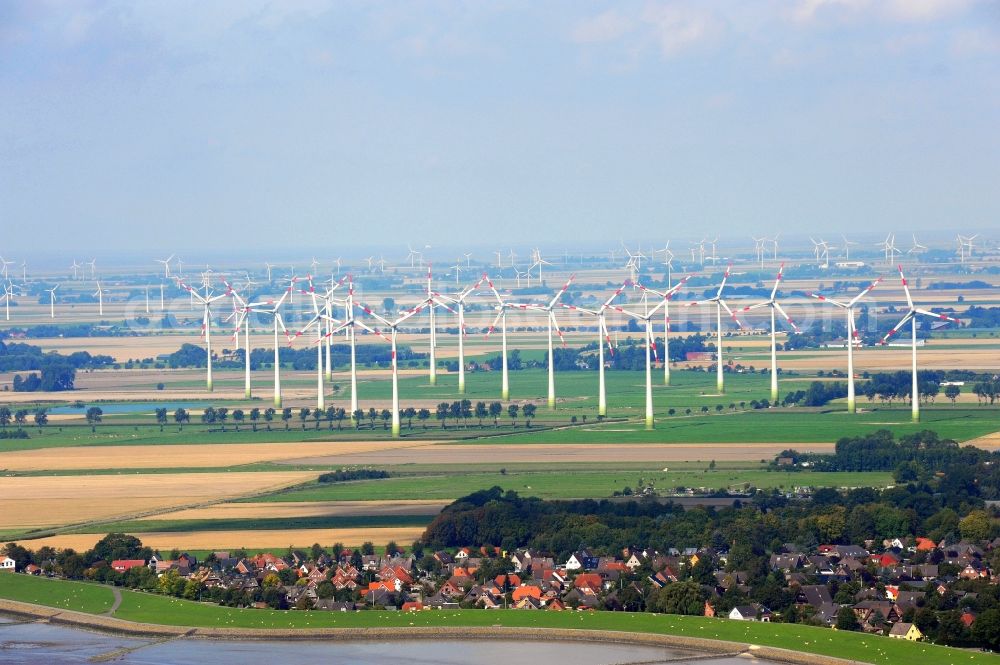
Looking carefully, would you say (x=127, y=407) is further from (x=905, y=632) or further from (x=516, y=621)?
(x=905, y=632)

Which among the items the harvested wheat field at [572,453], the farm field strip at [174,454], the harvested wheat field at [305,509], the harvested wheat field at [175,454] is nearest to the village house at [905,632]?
the harvested wheat field at [305,509]

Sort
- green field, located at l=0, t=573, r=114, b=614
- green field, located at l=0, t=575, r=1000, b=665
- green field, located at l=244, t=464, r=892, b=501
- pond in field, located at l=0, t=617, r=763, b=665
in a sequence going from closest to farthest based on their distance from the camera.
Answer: green field, located at l=0, t=575, r=1000, b=665
pond in field, located at l=0, t=617, r=763, b=665
green field, located at l=0, t=573, r=114, b=614
green field, located at l=244, t=464, r=892, b=501

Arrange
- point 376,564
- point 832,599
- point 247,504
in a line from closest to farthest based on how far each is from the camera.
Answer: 1. point 832,599
2. point 376,564
3. point 247,504

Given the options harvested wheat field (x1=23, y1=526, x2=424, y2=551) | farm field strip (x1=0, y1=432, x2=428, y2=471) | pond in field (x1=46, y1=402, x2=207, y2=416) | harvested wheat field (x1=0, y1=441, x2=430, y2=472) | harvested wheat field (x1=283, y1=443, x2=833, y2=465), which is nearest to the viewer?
harvested wheat field (x1=23, y1=526, x2=424, y2=551)

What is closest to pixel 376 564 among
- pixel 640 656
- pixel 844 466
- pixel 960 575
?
pixel 640 656

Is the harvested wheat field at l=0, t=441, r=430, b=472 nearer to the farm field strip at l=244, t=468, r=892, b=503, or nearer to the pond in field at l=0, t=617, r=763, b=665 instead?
the farm field strip at l=244, t=468, r=892, b=503

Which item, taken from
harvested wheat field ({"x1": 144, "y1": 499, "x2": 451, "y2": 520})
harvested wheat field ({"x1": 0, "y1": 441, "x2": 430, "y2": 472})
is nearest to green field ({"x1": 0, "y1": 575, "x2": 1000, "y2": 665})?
harvested wheat field ({"x1": 144, "y1": 499, "x2": 451, "y2": 520})

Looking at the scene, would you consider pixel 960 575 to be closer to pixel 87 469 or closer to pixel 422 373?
pixel 87 469
